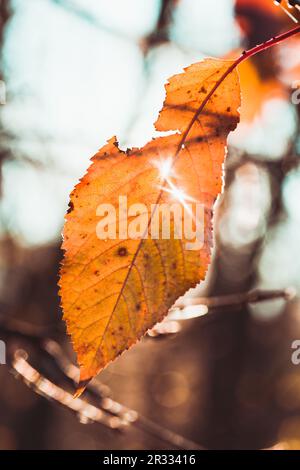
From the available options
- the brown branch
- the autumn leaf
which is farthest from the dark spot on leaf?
the brown branch

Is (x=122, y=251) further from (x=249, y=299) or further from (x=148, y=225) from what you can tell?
(x=249, y=299)

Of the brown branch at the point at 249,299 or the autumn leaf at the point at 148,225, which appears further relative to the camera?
the brown branch at the point at 249,299

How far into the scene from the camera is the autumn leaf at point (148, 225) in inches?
19.5

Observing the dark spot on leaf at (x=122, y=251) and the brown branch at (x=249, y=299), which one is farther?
the brown branch at (x=249, y=299)

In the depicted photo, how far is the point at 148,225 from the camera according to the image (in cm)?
53

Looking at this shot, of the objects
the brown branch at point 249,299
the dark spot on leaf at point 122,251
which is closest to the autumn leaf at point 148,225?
the dark spot on leaf at point 122,251

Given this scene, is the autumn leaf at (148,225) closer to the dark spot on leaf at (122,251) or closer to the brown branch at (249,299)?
the dark spot on leaf at (122,251)

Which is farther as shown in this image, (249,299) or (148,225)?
(249,299)

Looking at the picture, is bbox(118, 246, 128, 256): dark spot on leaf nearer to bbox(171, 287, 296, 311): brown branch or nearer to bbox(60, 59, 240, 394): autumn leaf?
bbox(60, 59, 240, 394): autumn leaf

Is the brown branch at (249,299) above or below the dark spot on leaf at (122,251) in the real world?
above

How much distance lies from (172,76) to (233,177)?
11.1 feet

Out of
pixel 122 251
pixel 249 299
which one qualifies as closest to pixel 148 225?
pixel 122 251

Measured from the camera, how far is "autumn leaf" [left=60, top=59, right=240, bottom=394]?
49cm

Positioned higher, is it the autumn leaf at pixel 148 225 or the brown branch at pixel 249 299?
the brown branch at pixel 249 299
